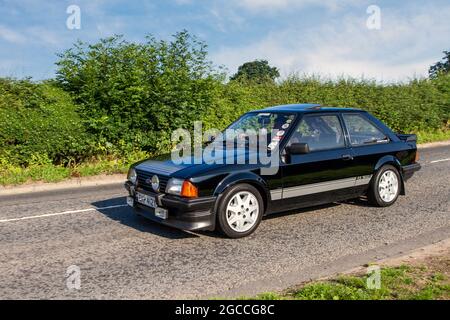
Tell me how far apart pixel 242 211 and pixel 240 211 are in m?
0.03

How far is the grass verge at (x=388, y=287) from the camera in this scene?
3.73 meters

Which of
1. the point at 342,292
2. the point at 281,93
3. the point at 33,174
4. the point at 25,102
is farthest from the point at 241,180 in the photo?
the point at 281,93

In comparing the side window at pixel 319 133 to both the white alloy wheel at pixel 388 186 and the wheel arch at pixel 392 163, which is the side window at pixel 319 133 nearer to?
the wheel arch at pixel 392 163

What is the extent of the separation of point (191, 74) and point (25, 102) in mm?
4765

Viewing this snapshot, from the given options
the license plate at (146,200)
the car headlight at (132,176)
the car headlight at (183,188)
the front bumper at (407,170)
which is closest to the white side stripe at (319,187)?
the front bumper at (407,170)

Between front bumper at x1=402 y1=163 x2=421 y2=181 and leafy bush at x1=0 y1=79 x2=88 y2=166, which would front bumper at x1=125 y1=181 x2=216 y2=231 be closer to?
front bumper at x1=402 y1=163 x2=421 y2=181

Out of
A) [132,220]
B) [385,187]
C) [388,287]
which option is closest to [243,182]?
[132,220]

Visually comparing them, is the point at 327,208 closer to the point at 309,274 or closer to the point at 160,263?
the point at 309,274

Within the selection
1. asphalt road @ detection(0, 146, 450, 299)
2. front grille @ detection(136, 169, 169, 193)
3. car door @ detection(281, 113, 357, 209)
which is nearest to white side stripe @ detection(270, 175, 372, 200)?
car door @ detection(281, 113, 357, 209)

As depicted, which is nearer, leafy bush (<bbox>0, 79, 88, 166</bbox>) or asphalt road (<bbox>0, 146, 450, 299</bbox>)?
asphalt road (<bbox>0, 146, 450, 299</bbox>)

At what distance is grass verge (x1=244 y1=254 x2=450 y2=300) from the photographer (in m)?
3.73

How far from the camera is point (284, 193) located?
5992 mm

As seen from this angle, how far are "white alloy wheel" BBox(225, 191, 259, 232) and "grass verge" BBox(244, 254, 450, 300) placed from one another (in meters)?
1.65

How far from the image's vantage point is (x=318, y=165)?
20.6 feet
